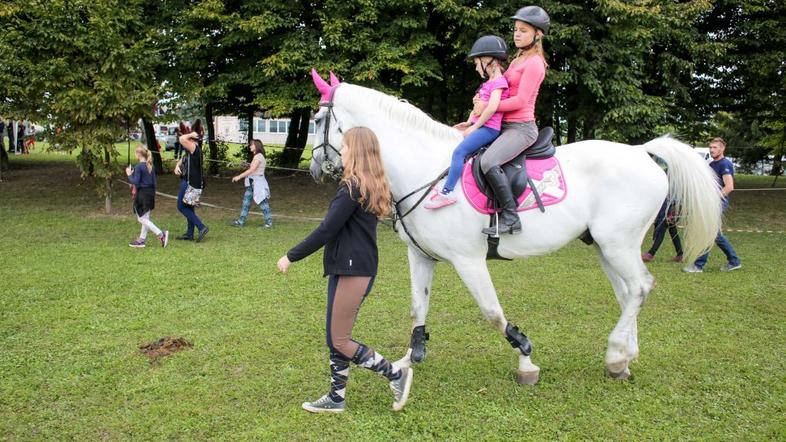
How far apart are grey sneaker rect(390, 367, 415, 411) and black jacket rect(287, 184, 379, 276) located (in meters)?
0.87

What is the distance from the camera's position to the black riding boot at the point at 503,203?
4.72 m

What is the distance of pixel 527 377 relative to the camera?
16.6 feet

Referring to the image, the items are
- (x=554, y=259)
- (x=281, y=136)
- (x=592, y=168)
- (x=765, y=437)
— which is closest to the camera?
(x=765, y=437)

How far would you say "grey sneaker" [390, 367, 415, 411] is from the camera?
4.53 meters

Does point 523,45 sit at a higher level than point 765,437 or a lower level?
higher

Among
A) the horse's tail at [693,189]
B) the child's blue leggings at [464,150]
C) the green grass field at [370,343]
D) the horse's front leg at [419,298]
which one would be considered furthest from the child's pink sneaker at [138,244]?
the horse's tail at [693,189]

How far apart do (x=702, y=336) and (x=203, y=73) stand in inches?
572

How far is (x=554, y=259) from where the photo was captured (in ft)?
34.0

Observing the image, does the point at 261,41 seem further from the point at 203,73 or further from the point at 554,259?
the point at 554,259

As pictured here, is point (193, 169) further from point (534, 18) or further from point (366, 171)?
point (534, 18)

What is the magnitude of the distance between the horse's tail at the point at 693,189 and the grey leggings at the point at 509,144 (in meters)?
1.36

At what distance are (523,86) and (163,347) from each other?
409cm

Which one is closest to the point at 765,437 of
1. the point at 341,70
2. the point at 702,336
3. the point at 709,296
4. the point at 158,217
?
the point at 702,336

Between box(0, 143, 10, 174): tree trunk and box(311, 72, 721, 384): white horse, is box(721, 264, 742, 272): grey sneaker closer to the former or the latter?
box(311, 72, 721, 384): white horse
